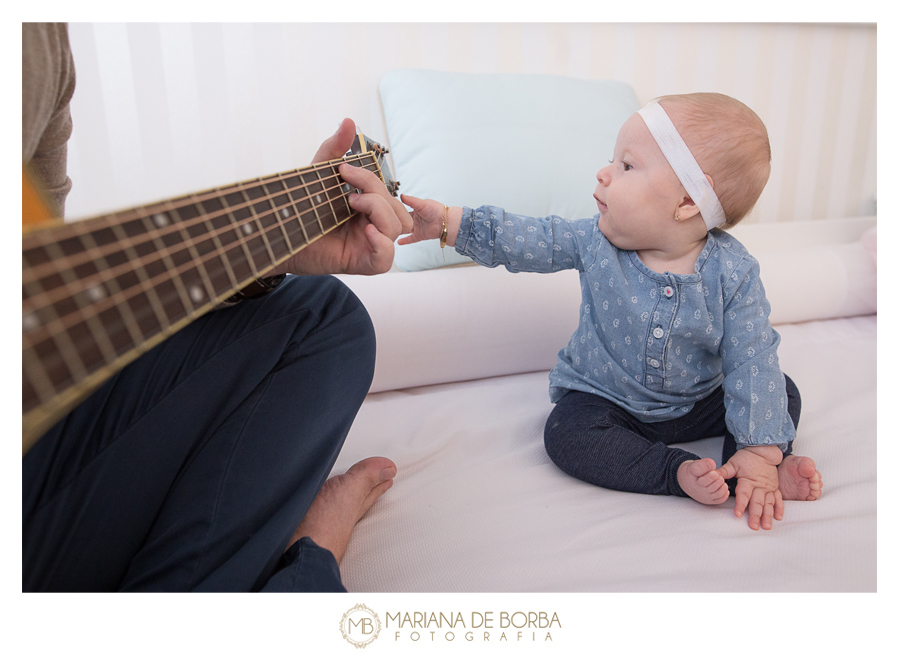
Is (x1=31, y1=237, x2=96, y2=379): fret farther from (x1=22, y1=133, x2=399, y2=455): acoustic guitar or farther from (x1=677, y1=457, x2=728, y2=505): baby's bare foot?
(x1=677, y1=457, x2=728, y2=505): baby's bare foot

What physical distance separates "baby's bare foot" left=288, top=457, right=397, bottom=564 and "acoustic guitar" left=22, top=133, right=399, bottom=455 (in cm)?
28

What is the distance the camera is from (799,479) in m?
0.73

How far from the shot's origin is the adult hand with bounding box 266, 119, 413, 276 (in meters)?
0.65

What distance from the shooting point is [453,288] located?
1.07m

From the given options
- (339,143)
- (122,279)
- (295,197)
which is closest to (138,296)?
(122,279)

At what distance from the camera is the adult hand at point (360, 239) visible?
2.14 feet

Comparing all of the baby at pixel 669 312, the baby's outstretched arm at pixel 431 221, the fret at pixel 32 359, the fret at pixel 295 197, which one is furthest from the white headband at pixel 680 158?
the fret at pixel 32 359

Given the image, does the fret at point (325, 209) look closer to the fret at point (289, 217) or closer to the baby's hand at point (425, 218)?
the fret at point (289, 217)

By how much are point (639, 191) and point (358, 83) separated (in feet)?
2.56

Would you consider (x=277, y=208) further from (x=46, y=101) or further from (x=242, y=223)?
(x=46, y=101)
